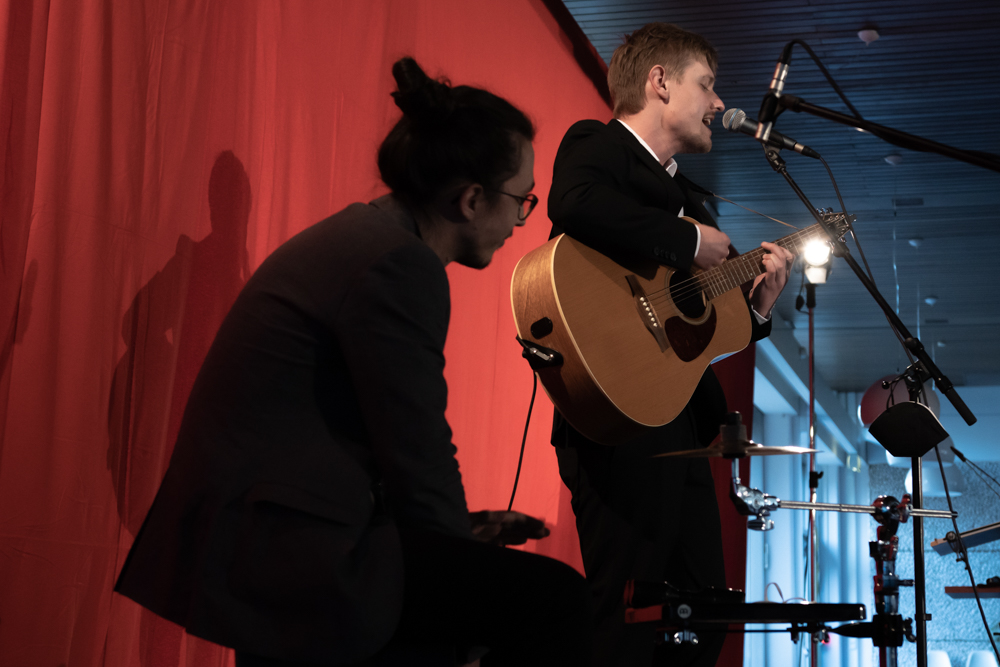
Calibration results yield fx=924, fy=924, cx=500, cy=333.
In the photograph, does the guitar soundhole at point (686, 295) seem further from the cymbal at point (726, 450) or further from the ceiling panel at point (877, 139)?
the ceiling panel at point (877, 139)

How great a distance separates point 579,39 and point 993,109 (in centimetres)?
266

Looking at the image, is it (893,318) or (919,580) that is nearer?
(893,318)

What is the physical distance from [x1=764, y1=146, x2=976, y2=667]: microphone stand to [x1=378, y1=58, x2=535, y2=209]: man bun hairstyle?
102cm

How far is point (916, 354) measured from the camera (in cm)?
252

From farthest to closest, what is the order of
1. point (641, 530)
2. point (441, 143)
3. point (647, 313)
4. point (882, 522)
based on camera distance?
point (882, 522) < point (647, 313) < point (641, 530) < point (441, 143)

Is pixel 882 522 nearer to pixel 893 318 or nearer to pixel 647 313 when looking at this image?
pixel 893 318

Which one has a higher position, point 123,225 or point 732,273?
point 732,273

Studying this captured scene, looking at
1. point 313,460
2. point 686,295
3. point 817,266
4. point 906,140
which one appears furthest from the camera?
point 817,266

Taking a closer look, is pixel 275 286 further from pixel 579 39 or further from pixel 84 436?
pixel 579 39

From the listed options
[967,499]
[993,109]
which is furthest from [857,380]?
[993,109]

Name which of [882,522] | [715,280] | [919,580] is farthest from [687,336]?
[882,522]

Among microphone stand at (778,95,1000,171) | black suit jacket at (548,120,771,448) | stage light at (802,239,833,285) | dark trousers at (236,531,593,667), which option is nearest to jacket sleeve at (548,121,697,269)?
black suit jacket at (548,120,771,448)

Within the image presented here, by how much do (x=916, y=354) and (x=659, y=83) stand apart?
3.37 feet

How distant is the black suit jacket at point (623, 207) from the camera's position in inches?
87.2
